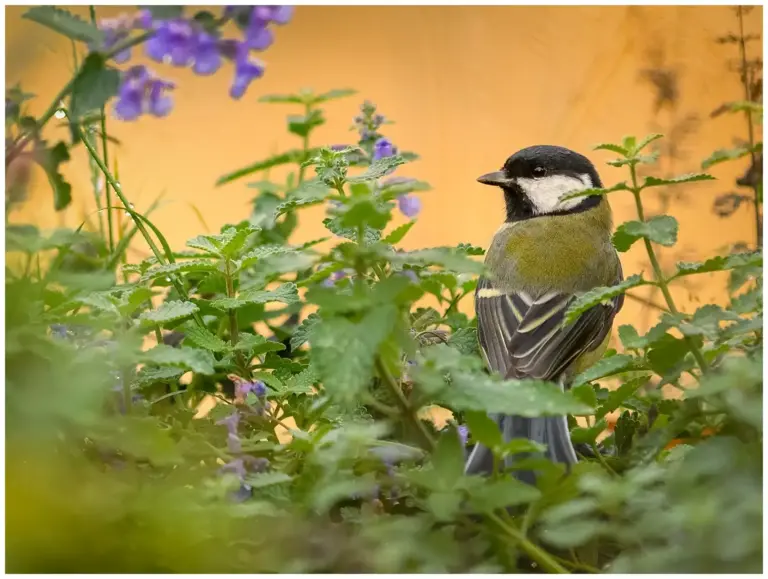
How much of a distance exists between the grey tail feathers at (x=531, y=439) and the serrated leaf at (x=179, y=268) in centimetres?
A: 42

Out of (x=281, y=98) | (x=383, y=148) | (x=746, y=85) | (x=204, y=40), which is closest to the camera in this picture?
(x=204, y=40)

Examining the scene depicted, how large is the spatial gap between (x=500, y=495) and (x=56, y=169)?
0.52m

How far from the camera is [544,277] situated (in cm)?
157

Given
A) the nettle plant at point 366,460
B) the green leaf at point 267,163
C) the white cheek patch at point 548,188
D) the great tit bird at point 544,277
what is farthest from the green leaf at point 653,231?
the white cheek patch at point 548,188

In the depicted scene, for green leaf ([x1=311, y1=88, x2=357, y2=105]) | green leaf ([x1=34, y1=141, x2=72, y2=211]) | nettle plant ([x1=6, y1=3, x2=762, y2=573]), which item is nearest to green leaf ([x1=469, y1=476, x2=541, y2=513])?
nettle plant ([x1=6, y1=3, x2=762, y2=573])

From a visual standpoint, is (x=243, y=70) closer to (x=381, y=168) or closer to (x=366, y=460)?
(x=381, y=168)

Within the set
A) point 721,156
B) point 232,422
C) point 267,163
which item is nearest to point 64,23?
point 232,422

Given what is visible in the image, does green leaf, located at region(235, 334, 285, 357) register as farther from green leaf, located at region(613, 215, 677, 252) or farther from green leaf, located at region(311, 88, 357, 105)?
green leaf, located at region(311, 88, 357, 105)

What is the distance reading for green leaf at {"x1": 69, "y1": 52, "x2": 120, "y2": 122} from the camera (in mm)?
819

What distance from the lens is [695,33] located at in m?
1.48

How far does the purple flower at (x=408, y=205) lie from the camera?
5.12ft

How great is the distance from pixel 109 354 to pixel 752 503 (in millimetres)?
579

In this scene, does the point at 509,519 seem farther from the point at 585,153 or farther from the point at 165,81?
the point at 585,153

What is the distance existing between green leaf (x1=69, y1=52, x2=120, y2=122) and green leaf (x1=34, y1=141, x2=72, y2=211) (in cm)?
7
